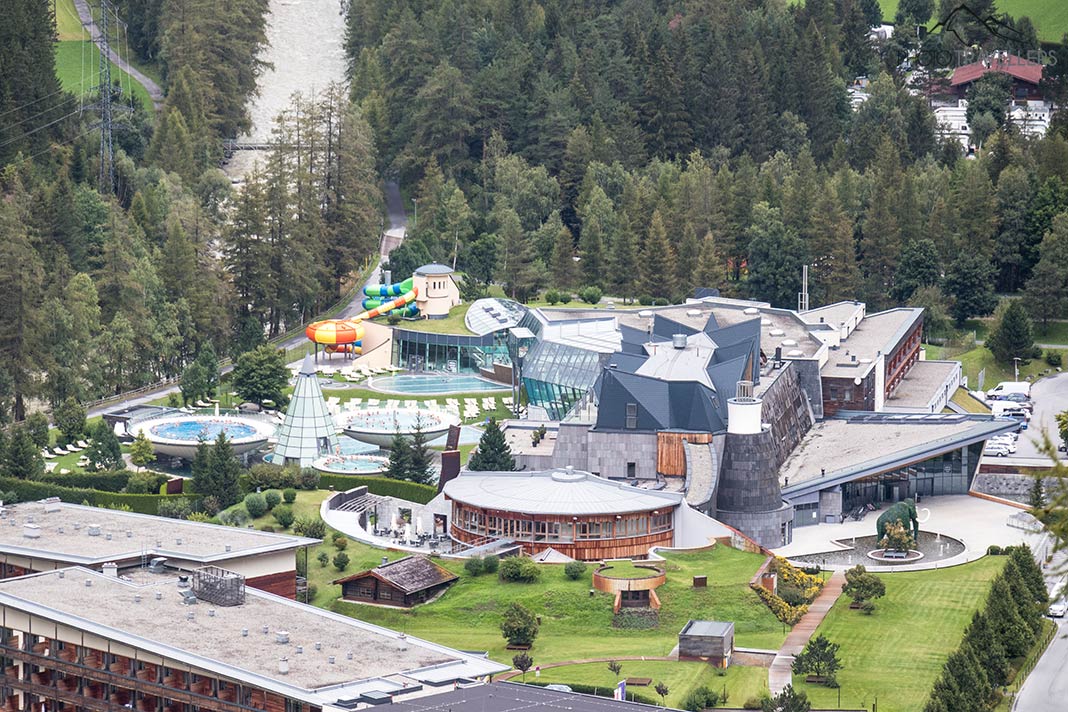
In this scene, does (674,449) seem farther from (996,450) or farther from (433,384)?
(433,384)

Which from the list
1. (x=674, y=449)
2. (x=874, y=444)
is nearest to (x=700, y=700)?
(x=674, y=449)

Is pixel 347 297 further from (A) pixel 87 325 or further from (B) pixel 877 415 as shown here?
(B) pixel 877 415

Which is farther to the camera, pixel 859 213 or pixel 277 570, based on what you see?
pixel 859 213

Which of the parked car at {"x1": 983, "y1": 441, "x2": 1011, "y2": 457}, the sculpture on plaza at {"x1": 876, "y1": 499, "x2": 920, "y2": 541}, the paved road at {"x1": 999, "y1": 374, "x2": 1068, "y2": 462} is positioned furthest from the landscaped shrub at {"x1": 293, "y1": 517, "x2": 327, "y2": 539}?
the paved road at {"x1": 999, "y1": 374, "x2": 1068, "y2": 462}

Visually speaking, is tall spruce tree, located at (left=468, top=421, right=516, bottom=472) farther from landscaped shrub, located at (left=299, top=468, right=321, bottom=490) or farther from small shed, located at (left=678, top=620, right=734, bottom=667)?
small shed, located at (left=678, top=620, right=734, bottom=667)

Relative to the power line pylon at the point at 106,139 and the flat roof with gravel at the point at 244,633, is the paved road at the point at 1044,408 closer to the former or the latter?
the flat roof with gravel at the point at 244,633

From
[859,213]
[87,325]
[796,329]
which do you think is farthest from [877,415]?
[87,325]
